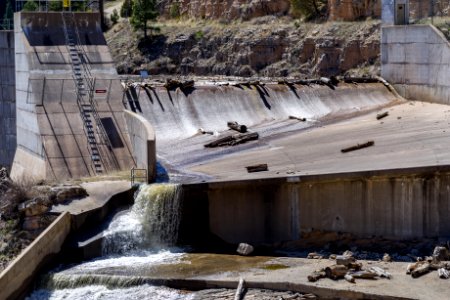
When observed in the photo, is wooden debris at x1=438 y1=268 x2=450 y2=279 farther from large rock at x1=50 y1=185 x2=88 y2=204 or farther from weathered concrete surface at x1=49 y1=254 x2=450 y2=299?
large rock at x1=50 y1=185 x2=88 y2=204

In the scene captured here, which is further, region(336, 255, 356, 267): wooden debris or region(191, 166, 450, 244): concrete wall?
region(191, 166, 450, 244): concrete wall

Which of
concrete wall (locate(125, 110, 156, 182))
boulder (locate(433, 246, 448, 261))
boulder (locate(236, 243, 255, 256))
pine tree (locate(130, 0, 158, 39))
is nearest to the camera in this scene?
boulder (locate(433, 246, 448, 261))

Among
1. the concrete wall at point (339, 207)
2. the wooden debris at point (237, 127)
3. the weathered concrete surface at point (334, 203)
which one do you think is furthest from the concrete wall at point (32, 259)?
the wooden debris at point (237, 127)

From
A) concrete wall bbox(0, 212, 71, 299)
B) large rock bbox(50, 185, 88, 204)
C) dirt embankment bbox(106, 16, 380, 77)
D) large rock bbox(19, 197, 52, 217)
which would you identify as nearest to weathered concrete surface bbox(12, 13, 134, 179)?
large rock bbox(50, 185, 88, 204)

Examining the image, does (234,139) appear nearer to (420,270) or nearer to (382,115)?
(382,115)

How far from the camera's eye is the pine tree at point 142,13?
6538 cm

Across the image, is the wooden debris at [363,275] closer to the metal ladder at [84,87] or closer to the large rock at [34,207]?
the large rock at [34,207]

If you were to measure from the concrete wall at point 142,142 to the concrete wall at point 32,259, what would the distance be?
9.47 feet

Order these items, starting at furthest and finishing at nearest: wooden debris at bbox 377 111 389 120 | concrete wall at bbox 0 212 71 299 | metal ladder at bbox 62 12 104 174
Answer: wooden debris at bbox 377 111 389 120, metal ladder at bbox 62 12 104 174, concrete wall at bbox 0 212 71 299

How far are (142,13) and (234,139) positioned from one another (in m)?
37.2

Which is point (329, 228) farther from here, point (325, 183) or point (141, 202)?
point (141, 202)

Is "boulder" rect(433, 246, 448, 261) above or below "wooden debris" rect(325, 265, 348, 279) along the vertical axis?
below

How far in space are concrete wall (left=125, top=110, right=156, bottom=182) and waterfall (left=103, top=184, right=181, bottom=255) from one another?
0.74 m

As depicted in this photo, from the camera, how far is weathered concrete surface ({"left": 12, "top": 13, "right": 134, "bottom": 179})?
91.4ft
